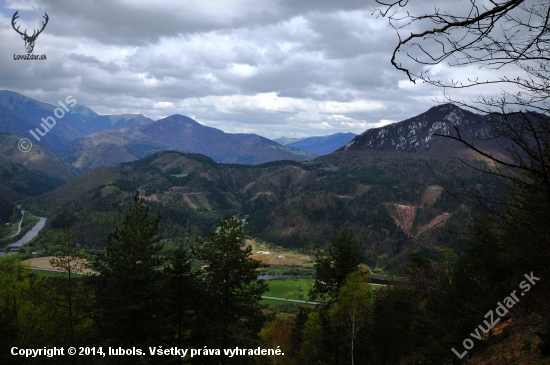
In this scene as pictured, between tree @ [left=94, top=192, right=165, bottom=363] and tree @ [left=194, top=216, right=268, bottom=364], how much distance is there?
94.1 inches

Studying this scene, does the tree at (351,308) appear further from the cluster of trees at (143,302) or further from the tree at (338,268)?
the cluster of trees at (143,302)

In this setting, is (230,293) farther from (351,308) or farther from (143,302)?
(351,308)

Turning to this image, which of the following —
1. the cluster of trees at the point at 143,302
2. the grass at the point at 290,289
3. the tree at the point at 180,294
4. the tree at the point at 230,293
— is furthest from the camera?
the grass at the point at 290,289

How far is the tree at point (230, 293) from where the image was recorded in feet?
49.8

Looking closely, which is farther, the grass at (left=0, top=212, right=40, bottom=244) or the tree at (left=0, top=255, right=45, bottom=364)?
the grass at (left=0, top=212, right=40, bottom=244)

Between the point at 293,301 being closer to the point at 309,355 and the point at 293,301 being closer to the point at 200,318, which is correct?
the point at 309,355

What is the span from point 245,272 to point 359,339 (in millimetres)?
7075

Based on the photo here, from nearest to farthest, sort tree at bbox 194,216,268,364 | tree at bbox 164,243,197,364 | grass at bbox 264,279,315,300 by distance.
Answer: tree at bbox 194,216,268,364
tree at bbox 164,243,197,364
grass at bbox 264,279,315,300

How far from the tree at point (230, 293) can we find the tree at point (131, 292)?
2389 mm

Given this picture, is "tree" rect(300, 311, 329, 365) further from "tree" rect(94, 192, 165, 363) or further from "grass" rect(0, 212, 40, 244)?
"grass" rect(0, 212, 40, 244)

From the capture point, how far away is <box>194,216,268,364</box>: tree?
15.2 metres

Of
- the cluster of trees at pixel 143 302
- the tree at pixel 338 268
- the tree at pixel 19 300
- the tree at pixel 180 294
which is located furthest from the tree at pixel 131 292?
the tree at pixel 338 268

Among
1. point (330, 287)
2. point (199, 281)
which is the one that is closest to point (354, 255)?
point (330, 287)

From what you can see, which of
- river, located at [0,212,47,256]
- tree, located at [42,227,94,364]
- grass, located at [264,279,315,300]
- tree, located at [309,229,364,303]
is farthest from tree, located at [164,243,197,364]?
river, located at [0,212,47,256]
